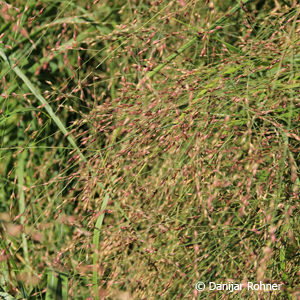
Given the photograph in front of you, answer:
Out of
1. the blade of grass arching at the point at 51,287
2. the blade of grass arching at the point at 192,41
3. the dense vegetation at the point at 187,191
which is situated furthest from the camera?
the blade of grass arching at the point at 192,41

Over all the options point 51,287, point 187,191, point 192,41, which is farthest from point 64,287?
point 192,41

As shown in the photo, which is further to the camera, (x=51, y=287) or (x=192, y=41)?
(x=192, y=41)

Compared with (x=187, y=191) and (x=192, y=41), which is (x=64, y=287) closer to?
(x=187, y=191)

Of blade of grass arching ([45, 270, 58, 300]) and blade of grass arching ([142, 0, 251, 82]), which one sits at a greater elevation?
blade of grass arching ([142, 0, 251, 82])

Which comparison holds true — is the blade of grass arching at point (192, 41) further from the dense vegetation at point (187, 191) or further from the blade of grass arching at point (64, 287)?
the blade of grass arching at point (64, 287)

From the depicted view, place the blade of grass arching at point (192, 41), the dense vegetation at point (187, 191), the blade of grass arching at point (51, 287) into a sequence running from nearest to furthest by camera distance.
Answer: the dense vegetation at point (187, 191) → the blade of grass arching at point (51, 287) → the blade of grass arching at point (192, 41)

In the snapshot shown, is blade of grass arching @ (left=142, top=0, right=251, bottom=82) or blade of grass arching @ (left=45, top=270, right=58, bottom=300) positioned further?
blade of grass arching @ (left=142, top=0, right=251, bottom=82)

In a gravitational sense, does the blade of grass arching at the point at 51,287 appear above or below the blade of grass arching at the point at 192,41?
below

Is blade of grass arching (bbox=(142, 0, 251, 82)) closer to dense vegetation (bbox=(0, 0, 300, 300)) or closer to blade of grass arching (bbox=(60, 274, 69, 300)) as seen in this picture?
dense vegetation (bbox=(0, 0, 300, 300))

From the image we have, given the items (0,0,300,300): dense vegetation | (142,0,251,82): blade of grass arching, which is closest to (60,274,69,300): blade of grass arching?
(0,0,300,300): dense vegetation

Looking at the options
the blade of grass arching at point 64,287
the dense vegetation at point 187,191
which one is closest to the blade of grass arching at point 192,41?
the dense vegetation at point 187,191

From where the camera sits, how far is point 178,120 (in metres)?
1.52

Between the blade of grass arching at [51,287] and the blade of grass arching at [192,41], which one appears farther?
the blade of grass arching at [192,41]

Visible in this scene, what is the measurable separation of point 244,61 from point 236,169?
Result: 0.47m
